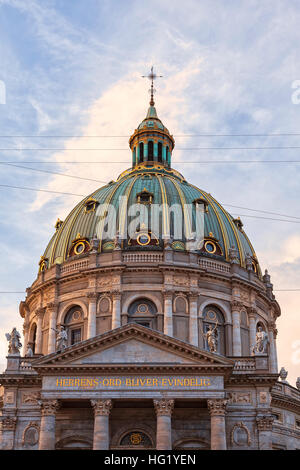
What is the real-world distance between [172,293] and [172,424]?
1290cm

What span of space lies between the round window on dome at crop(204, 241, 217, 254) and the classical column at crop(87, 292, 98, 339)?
10501mm

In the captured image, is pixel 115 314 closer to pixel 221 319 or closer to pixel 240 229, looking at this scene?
pixel 221 319

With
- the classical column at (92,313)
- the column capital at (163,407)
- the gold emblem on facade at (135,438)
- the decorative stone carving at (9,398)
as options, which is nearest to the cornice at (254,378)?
the column capital at (163,407)

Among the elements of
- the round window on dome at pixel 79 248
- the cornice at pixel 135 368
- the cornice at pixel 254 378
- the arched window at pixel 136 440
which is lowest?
the arched window at pixel 136 440

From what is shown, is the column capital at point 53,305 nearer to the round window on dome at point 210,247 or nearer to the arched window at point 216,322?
the arched window at point 216,322

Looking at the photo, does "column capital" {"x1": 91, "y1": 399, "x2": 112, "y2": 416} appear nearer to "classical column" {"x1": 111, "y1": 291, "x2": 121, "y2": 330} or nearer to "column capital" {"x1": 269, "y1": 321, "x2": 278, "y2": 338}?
"classical column" {"x1": 111, "y1": 291, "x2": 121, "y2": 330}

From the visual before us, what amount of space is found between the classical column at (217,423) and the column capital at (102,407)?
6265mm

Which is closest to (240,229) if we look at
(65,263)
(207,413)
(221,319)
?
(221,319)

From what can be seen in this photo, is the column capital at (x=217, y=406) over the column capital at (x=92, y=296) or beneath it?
beneath

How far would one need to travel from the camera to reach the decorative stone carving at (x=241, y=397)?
165 feet

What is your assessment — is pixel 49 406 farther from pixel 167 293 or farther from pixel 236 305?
pixel 236 305

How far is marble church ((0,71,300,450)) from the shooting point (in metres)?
47.7
